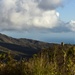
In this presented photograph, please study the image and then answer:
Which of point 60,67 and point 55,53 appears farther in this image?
point 55,53

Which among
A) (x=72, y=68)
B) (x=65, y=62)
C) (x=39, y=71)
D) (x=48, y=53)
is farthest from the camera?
(x=48, y=53)

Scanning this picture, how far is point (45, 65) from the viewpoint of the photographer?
1490 centimetres

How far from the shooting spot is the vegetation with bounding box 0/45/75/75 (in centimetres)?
1466

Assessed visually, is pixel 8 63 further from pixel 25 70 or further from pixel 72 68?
pixel 72 68

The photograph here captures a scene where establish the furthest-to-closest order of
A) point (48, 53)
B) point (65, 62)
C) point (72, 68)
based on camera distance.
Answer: point (48, 53) < point (65, 62) < point (72, 68)

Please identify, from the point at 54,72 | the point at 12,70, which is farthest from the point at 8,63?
the point at 54,72

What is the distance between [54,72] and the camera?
48.8 ft

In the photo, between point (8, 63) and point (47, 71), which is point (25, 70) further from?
point (8, 63)

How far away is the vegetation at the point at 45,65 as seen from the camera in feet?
48.1

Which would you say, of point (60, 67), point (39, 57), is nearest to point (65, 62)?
point (60, 67)

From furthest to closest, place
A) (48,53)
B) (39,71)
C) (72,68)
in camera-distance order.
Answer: (48,53) → (72,68) → (39,71)

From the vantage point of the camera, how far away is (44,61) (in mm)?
15188

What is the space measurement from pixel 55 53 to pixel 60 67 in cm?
162

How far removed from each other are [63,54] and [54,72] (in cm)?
281
